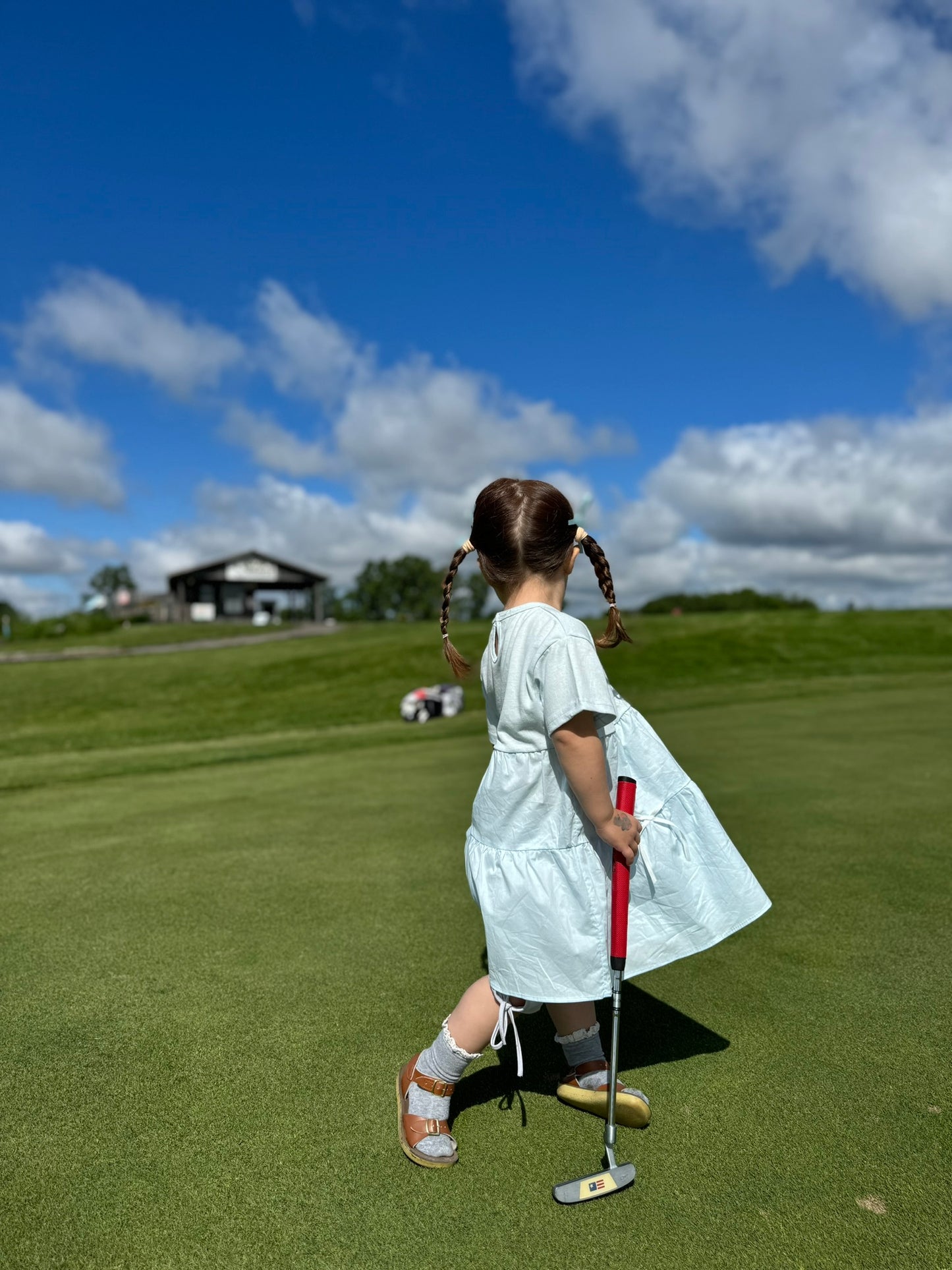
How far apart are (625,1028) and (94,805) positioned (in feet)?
19.7

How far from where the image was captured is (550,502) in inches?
100

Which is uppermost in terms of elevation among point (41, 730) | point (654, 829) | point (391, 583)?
point (391, 583)

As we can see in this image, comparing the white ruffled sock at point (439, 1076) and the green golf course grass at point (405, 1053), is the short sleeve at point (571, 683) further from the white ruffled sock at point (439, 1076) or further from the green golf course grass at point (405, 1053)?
the green golf course grass at point (405, 1053)

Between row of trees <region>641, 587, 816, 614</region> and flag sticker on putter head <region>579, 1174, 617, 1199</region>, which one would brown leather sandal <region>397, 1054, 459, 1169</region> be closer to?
flag sticker on putter head <region>579, 1174, 617, 1199</region>

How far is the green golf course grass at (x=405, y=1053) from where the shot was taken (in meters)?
2.02

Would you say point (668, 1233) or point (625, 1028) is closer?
point (668, 1233)

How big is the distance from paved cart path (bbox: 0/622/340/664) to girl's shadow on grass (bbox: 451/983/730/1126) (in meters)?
29.8

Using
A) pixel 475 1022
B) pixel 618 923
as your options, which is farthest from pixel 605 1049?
pixel 618 923

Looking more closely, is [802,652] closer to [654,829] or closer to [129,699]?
[129,699]

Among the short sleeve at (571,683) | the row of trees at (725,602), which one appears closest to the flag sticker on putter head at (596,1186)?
the short sleeve at (571,683)

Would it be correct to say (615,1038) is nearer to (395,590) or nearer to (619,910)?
(619,910)

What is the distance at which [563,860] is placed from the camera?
2.53 metres

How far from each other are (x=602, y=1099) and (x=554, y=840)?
0.77m

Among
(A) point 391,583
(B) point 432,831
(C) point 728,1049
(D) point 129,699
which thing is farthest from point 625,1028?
(A) point 391,583
